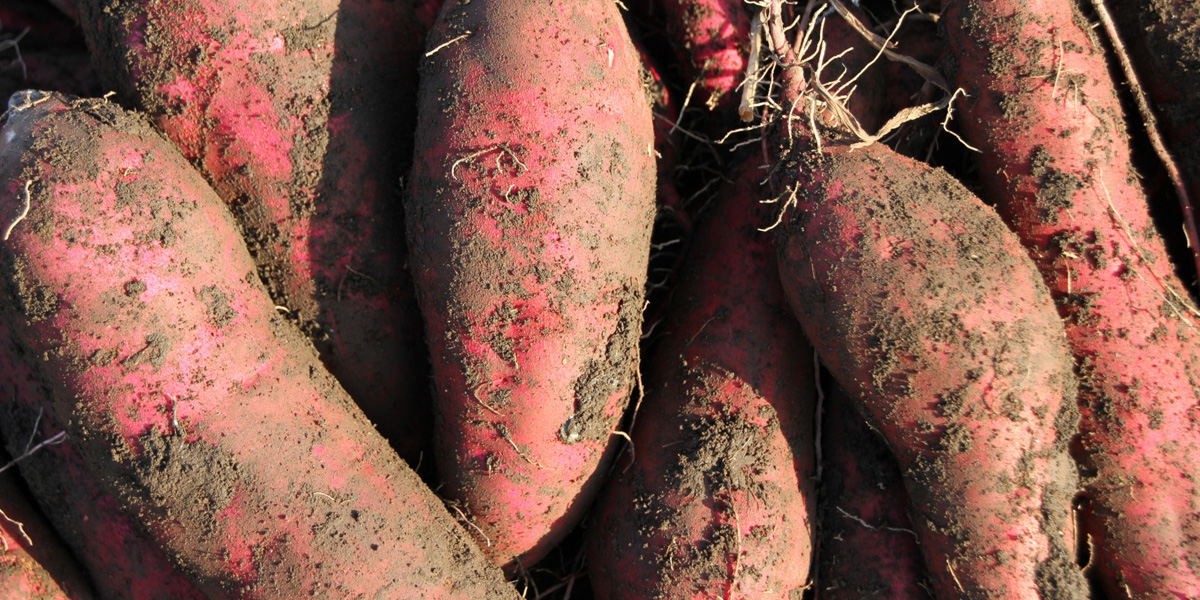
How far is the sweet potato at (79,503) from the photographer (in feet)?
5.55

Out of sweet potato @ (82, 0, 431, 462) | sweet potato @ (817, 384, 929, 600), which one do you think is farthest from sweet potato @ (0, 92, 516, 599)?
sweet potato @ (817, 384, 929, 600)

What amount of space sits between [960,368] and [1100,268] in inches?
17.3

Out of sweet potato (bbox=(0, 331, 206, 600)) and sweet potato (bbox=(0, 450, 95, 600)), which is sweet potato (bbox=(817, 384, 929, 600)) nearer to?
sweet potato (bbox=(0, 331, 206, 600))

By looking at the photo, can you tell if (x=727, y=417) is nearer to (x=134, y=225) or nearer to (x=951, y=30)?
(x=951, y=30)

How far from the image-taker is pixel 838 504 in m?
1.76

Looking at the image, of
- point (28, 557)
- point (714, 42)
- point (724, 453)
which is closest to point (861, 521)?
point (724, 453)

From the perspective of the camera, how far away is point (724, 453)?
1.70 metres

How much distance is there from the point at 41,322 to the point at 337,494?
2.16 feet

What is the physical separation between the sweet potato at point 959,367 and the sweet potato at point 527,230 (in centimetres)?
45

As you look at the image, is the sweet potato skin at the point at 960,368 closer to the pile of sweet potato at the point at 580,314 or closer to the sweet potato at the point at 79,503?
the pile of sweet potato at the point at 580,314

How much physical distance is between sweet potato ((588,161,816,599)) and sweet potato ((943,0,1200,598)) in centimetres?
55

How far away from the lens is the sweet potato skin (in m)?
1.52

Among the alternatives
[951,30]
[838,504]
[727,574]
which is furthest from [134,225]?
[951,30]

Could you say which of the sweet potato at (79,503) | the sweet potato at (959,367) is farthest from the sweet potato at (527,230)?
the sweet potato at (79,503)
